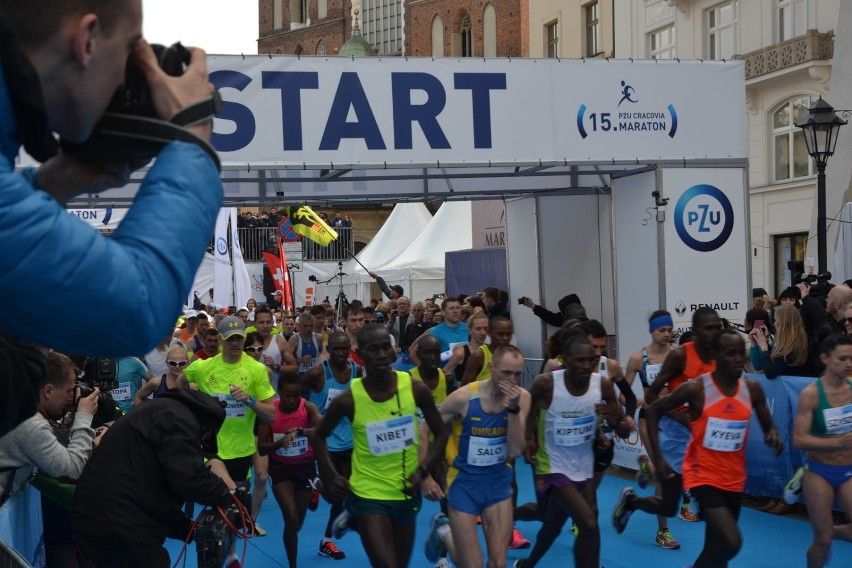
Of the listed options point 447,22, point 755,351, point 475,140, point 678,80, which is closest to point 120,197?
point 475,140

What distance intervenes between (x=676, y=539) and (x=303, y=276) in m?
23.9

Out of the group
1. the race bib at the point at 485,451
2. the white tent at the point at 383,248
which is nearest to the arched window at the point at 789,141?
the white tent at the point at 383,248

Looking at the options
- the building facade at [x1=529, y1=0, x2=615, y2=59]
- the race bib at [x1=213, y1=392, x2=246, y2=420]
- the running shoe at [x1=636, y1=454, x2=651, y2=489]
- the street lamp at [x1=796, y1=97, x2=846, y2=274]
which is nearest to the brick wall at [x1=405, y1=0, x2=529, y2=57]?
the building facade at [x1=529, y1=0, x2=615, y2=59]

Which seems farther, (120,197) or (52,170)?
(120,197)

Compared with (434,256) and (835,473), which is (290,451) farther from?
(434,256)

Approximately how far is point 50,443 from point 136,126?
179 inches

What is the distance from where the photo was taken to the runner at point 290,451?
930 cm

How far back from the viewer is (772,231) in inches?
1153

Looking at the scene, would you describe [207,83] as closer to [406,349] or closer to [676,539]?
[676,539]

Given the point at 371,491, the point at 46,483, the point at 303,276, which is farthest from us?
the point at 303,276

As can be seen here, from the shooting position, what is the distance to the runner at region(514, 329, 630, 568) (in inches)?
312

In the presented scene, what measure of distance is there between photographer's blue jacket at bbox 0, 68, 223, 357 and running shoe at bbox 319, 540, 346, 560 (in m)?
9.08

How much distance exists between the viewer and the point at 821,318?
10750 mm

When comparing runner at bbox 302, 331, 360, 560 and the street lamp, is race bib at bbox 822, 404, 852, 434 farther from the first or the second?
the street lamp
